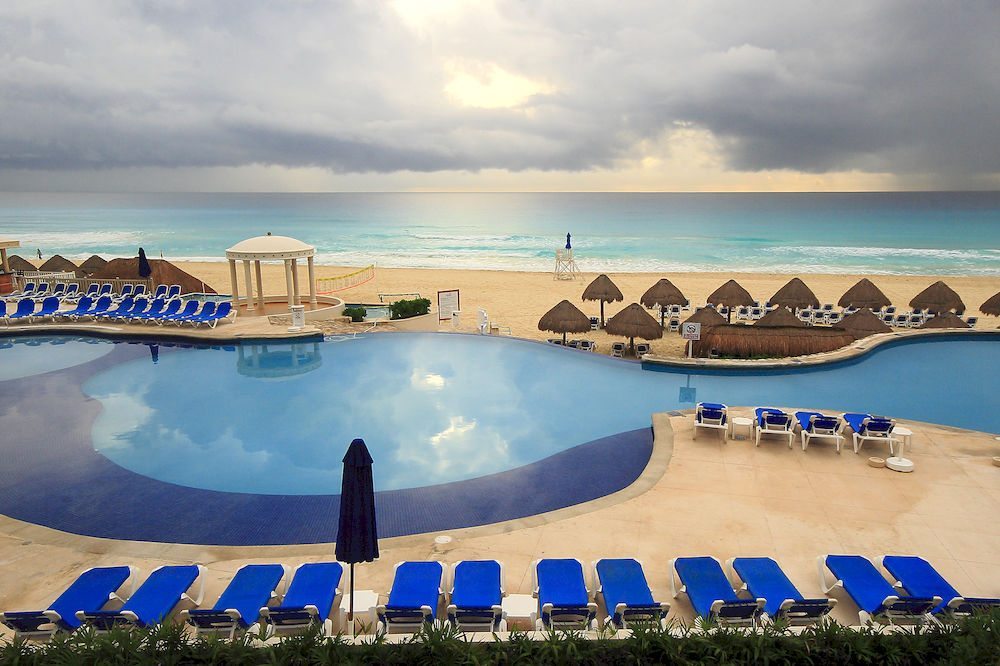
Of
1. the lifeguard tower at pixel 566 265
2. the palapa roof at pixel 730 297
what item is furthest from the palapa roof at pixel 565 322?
the lifeguard tower at pixel 566 265

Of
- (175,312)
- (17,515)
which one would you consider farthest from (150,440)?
(175,312)

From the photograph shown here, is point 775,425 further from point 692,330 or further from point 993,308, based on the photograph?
point 993,308

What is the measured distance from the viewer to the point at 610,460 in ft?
30.6

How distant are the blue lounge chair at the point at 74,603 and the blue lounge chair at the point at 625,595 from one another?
413 centimetres

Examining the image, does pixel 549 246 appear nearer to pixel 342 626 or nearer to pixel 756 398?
pixel 756 398

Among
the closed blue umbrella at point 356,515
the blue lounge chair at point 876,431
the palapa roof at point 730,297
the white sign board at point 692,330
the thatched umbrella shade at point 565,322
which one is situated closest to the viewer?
the closed blue umbrella at point 356,515

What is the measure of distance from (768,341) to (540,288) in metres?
18.9

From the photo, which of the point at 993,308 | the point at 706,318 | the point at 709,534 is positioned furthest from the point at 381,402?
the point at 993,308

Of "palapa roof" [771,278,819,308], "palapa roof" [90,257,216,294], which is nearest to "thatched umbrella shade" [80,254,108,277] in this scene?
"palapa roof" [90,257,216,294]

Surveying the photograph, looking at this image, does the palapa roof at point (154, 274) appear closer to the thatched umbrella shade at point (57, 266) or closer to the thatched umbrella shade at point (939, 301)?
the thatched umbrella shade at point (57, 266)

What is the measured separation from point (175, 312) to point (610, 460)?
14.0 metres

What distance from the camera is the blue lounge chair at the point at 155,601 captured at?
4.86m

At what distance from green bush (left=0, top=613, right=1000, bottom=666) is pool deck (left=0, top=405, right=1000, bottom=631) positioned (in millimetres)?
1508

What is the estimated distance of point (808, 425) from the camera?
9000mm
